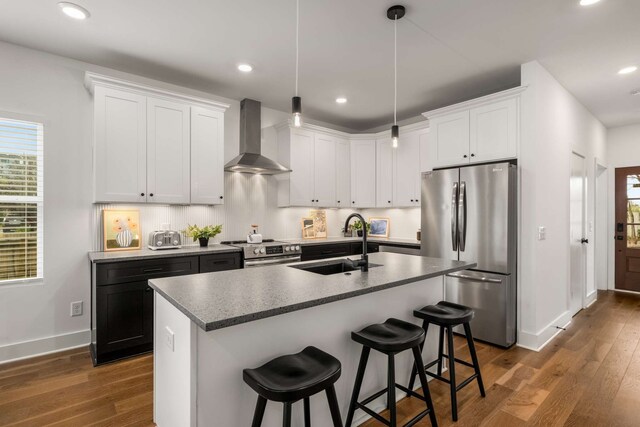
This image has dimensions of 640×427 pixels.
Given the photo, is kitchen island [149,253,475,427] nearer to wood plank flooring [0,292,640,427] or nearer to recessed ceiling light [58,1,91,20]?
wood plank flooring [0,292,640,427]

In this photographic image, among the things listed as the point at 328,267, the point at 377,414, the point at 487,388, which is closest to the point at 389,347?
the point at 377,414

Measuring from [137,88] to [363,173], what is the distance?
3320 millimetres

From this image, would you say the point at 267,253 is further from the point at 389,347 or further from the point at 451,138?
the point at 451,138

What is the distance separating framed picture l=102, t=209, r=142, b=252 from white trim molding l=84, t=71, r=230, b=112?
1.24 meters

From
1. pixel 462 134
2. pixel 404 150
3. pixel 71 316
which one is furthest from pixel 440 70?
pixel 71 316

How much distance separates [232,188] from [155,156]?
111 centimetres

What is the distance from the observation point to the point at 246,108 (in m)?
→ 4.36

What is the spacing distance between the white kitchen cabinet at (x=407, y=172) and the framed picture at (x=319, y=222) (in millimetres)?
1151

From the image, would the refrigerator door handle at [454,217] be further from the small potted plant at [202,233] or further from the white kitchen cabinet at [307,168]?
the small potted plant at [202,233]

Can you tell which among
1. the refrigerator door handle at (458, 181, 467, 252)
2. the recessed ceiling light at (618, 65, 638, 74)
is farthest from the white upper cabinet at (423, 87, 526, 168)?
the recessed ceiling light at (618, 65, 638, 74)

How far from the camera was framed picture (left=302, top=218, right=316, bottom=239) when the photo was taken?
16.8 feet

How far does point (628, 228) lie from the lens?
5492mm

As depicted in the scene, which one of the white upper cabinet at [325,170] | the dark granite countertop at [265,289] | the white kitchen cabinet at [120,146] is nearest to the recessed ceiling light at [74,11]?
the white kitchen cabinet at [120,146]

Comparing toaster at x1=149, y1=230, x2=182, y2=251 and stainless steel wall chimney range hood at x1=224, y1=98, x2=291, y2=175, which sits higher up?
stainless steel wall chimney range hood at x1=224, y1=98, x2=291, y2=175
